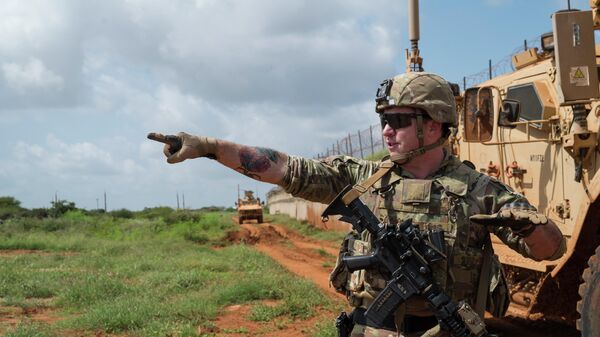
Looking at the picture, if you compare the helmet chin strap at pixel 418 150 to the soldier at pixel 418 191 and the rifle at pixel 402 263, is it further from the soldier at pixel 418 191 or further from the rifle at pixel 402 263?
the rifle at pixel 402 263

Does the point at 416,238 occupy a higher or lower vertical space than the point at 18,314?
higher

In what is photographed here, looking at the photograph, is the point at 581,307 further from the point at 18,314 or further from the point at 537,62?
the point at 18,314

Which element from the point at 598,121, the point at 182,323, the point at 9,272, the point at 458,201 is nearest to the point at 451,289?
the point at 458,201

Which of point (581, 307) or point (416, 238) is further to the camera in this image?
point (581, 307)

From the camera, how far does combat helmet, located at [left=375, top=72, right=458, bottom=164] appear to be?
253 cm

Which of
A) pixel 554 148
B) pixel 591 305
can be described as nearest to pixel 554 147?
pixel 554 148

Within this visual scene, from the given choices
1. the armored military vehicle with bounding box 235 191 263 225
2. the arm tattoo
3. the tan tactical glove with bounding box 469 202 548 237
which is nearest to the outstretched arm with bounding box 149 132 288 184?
the arm tattoo

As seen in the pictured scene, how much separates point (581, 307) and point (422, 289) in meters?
2.25

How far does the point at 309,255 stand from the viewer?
15578 millimetres

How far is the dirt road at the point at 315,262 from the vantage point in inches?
255

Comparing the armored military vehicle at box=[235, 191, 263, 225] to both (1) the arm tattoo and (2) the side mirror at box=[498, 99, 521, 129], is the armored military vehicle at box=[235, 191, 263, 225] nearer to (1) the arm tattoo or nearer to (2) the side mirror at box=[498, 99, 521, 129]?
(2) the side mirror at box=[498, 99, 521, 129]

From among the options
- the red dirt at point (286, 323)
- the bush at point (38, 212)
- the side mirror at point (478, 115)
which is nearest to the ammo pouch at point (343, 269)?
the side mirror at point (478, 115)

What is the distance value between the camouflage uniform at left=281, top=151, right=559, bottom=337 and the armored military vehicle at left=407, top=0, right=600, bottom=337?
1.94 meters

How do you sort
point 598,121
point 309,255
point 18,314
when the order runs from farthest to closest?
point 309,255 < point 18,314 < point 598,121
